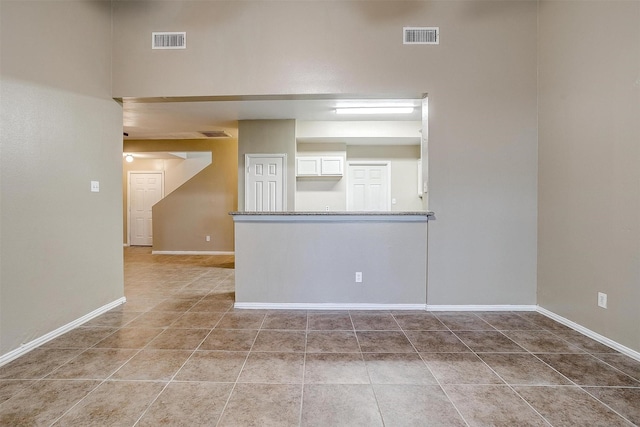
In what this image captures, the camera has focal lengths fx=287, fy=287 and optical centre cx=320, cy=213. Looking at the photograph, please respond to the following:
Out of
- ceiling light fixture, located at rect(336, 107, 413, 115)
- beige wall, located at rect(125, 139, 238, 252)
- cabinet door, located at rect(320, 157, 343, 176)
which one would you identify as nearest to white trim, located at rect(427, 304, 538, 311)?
ceiling light fixture, located at rect(336, 107, 413, 115)

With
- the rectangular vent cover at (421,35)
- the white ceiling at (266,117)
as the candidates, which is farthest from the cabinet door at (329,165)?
the rectangular vent cover at (421,35)

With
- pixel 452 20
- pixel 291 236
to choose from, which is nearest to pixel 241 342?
pixel 291 236

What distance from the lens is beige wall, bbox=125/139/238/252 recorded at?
6703mm

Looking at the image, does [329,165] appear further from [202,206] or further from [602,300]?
[602,300]

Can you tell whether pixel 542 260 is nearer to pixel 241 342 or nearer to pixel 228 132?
pixel 241 342

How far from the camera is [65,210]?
2566 millimetres

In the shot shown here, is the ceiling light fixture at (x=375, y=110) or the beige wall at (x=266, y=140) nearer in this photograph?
the ceiling light fixture at (x=375, y=110)

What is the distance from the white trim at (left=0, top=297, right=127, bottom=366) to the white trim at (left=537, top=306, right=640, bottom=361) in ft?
14.7

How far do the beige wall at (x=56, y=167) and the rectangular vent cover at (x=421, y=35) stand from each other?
10.3 feet

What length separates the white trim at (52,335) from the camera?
207 cm

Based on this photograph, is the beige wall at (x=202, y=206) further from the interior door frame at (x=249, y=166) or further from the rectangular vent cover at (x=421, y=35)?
the rectangular vent cover at (x=421, y=35)

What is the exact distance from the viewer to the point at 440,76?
301 centimetres

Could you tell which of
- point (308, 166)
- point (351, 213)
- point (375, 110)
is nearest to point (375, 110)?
point (375, 110)

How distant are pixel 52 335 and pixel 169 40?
3.00 m
